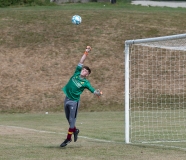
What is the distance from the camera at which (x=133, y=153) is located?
37.1ft

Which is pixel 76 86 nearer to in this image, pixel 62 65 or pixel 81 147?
pixel 81 147

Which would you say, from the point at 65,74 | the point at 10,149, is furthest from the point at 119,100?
the point at 10,149

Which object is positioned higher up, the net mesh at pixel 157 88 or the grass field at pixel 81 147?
the grass field at pixel 81 147

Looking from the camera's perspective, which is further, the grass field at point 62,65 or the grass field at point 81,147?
the grass field at point 62,65

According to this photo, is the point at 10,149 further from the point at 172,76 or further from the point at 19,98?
the point at 172,76

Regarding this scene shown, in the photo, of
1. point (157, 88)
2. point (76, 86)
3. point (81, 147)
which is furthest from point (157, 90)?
point (76, 86)

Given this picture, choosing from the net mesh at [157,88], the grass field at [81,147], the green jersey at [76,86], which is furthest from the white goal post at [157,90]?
the green jersey at [76,86]

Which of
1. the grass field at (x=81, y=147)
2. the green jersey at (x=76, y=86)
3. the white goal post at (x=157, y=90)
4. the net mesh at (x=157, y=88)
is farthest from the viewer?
the net mesh at (x=157, y=88)

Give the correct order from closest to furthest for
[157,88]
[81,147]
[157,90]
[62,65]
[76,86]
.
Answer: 1. [76,86]
2. [81,147]
3. [157,90]
4. [157,88]
5. [62,65]

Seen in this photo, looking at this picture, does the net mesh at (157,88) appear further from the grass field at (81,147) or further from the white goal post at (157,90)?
the grass field at (81,147)

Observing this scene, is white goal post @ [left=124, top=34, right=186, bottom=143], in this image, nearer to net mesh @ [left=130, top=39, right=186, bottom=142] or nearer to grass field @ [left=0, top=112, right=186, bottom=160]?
net mesh @ [left=130, top=39, right=186, bottom=142]

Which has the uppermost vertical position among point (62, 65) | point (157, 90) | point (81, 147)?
point (81, 147)

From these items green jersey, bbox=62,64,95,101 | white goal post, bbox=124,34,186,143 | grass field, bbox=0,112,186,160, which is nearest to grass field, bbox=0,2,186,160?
grass field, bbox=0,112,186,160

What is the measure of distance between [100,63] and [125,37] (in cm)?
391
